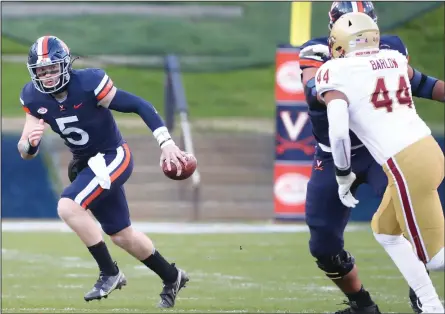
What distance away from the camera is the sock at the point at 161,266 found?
600 cm

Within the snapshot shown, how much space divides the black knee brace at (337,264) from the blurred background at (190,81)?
5.96 metres

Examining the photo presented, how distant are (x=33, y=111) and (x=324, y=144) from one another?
164 centimetres

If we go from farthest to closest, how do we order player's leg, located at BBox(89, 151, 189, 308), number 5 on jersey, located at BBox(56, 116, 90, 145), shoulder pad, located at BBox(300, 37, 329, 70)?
1. player's leg, located at BBox(89, 151, 189, 308)
2. number 5 on jersey, located at BBox(56, 116, 90, 145)
3. shoulder pad, located at BBox(300, 37, 329, 70)

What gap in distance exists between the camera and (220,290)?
275 inches

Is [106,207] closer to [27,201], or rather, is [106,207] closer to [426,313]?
[426,313]

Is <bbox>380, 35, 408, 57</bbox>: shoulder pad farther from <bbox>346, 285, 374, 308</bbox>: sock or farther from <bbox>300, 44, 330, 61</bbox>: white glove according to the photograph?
<bbox>346, 285, 374, 308</bbox>: sock

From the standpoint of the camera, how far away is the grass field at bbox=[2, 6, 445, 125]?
14305mm

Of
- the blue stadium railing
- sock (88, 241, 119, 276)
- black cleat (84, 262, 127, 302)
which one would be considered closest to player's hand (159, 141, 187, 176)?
sock (88, 241, 119, 276)

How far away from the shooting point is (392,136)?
15.4 feet

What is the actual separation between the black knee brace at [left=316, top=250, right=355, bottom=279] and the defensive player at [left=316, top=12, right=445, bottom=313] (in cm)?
77

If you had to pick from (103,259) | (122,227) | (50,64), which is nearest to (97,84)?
(50,64)

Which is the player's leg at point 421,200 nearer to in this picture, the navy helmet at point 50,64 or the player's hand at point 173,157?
the player's hand at point 173,157

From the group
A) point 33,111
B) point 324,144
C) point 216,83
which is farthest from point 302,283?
point 216,83

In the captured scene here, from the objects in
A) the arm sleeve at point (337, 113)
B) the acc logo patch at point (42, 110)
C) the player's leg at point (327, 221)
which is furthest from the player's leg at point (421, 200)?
the acc logo patch at point (42, 110)
